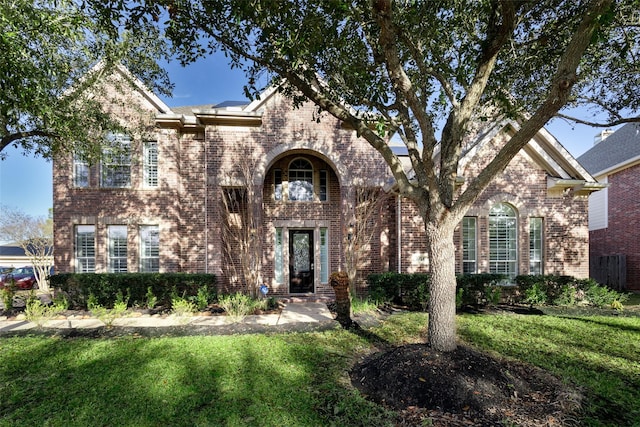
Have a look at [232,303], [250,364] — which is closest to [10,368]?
[250,364]

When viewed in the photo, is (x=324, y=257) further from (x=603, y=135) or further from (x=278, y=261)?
(x=603, y=135)

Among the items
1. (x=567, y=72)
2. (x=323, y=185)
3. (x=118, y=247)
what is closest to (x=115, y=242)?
(x=118, y=247)

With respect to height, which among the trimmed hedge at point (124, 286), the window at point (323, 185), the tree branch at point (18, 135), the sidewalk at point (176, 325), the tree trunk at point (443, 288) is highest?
the tree branch at point (18, 135)

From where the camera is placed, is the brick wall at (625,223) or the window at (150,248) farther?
the brick wall at (625,223)

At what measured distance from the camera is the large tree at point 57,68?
15.3ft

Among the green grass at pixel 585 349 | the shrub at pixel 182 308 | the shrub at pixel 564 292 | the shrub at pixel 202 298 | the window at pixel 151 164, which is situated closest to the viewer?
the green grass at pixel 585 349

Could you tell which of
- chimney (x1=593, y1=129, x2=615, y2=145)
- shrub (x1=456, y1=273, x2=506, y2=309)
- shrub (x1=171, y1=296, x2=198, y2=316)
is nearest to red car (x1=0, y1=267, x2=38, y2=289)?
shrub (x1=171, y1=296, x2=198, y2=316)

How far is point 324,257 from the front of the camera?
37.1ft

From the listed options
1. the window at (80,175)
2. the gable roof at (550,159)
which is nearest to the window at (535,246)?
the gable roof at (550,159)

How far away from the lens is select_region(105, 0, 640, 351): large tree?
435cm

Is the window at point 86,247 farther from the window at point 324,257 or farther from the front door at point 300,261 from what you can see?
the window at point 324,257

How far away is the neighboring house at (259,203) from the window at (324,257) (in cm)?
19

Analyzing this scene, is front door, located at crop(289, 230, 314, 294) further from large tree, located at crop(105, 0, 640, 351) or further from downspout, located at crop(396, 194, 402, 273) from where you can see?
large tree, located at crop(105, 0, 640, 351)

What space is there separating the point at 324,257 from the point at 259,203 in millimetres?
3146
